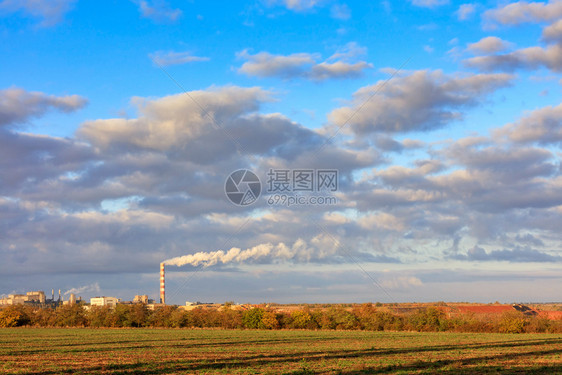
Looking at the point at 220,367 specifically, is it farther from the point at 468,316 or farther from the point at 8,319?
the point at 8,319

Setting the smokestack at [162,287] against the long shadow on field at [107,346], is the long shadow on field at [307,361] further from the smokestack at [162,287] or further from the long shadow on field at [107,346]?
the smokestack at [162,287]

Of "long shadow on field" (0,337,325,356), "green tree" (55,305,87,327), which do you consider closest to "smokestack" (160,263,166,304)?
"green tree" (55,305,87,327)

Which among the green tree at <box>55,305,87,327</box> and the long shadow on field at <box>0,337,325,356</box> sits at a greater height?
the long shadow on field at <box>0,337,325,356</box>

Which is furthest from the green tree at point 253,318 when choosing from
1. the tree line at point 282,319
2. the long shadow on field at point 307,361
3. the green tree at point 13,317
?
the long shadow on field at point 307,361

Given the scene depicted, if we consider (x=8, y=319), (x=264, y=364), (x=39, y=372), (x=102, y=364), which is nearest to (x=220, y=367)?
(x=264, y=364)

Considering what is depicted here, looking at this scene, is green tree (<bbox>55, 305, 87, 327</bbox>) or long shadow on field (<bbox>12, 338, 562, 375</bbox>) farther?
green tree (<bbox>55, 305, 87, 327</bbox>)

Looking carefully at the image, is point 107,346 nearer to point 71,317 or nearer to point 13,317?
point 71,317

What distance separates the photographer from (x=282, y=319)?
111062 millimetres

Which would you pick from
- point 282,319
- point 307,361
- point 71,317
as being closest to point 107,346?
point 307,361

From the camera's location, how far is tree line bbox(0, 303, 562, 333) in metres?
95.2

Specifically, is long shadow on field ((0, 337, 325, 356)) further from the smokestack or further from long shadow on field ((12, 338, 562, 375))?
the smokestack

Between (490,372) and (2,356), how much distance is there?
A: 36.0 metres

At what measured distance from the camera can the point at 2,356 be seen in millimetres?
44031

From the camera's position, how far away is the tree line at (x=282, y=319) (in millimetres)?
95150
